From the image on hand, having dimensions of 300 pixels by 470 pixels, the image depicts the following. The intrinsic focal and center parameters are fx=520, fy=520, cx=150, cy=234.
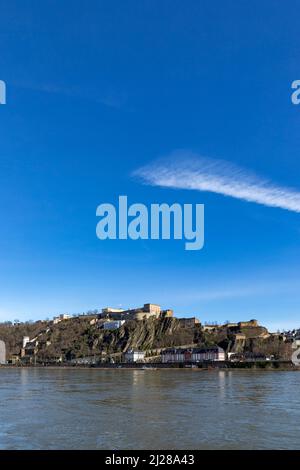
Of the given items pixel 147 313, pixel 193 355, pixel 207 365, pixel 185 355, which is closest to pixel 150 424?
pixel 207 365

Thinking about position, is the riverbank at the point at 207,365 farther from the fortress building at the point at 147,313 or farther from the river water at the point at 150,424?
the river water at the point at 150,424

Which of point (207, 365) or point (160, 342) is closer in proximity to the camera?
point (207, 365)

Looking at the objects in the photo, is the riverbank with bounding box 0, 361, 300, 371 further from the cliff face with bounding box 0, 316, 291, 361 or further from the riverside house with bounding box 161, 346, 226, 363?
the cliff face with bounding box 0, 316, 291, 361

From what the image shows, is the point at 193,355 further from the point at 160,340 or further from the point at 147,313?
the point at 147,313

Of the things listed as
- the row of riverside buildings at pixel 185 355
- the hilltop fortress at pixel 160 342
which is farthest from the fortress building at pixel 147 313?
the row of riverside buildings at pixel 185 355

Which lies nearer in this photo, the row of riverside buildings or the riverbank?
the riverbank

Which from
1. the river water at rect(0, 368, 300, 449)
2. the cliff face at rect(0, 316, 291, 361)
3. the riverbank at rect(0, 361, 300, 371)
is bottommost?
the riverbank at rect(0, 361, 300, 371)

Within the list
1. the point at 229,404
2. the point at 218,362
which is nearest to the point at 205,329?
the point at 218,362

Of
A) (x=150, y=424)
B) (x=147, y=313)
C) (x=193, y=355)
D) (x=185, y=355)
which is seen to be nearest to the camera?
(x=150, y=424)

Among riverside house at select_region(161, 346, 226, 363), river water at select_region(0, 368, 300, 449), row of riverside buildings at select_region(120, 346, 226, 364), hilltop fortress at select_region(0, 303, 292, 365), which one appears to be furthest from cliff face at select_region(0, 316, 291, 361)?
river water at select_region(0, 368, 300, 449)

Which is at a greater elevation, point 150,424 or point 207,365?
point 150,424

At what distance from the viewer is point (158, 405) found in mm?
31875
